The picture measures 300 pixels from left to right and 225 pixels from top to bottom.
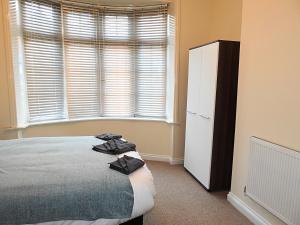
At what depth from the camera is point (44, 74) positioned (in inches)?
136

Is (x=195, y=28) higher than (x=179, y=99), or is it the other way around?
(x=195, y=28)

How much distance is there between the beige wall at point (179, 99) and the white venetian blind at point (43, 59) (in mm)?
310

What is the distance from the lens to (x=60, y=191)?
62.1 inches

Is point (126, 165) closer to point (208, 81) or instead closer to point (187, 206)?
point (187, 206)

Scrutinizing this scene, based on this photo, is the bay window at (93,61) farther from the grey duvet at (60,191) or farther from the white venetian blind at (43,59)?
the grey duvet at (60,191)

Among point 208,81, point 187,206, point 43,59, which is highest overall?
point 43,59

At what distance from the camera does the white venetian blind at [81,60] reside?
143 inches

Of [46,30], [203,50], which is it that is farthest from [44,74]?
[203,50]

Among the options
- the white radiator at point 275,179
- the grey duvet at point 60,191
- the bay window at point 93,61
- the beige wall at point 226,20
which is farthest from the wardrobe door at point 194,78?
the grey duvet at point 60,191

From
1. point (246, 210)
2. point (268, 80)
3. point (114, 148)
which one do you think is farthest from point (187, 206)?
point (268, 80)

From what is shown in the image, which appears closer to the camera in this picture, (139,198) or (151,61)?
(139,198)

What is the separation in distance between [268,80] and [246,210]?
1.33 m

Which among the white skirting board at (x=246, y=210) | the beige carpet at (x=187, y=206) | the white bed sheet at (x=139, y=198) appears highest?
the white bed sheet at (x=139, y=198)

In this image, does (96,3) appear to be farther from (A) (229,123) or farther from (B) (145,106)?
(A) (229,123)
